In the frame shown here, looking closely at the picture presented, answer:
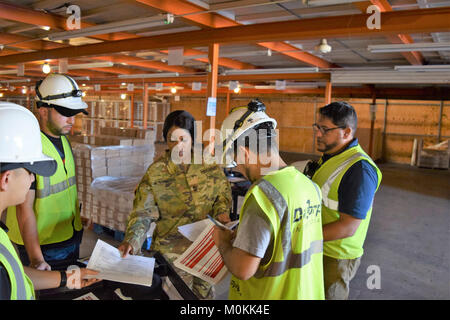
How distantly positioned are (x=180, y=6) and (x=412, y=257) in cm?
554

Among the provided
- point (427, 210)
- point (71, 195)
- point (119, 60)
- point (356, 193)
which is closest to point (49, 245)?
point (71, 195)

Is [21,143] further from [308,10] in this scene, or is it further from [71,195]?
[308,10]

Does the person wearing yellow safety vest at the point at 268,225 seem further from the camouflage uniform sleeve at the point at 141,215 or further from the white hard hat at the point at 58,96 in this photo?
the white hard hat at the point at 58,96

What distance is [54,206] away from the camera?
2.35 meters

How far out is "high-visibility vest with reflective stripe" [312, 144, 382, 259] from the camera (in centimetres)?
233

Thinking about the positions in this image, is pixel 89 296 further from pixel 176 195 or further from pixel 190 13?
pixel 190 13

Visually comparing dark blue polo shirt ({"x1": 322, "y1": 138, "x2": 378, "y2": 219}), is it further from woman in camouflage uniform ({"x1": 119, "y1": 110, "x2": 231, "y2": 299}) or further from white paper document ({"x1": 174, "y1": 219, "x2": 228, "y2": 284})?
white paper document ({"x1": 174, "y1": 219, "x2": 228, "y2": 284})

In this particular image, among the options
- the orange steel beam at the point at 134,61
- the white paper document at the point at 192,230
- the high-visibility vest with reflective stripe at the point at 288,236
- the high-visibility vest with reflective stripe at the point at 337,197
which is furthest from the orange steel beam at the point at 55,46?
A: the high-visibility vest with reflective stripe at the point at 288,236

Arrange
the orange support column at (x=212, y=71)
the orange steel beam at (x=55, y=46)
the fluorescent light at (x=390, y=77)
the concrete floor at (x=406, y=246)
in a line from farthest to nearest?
the orange steel beam at (x=55, y=46), the fluorescent light at (x=390, y=77), the orange support column at (x=212, y=71), the concrete floor at (x=406, y=246)

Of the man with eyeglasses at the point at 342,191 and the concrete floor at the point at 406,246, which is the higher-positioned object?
the man with eyeglasses at the point at 342,191

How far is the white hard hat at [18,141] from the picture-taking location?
123 centimetres

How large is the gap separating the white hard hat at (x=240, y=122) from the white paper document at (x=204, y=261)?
18.7 inches

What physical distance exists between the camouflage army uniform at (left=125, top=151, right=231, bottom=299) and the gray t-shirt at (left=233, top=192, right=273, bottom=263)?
Result: 0.93 meters

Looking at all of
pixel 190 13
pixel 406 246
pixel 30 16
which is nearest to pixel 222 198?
pixel 190 13
